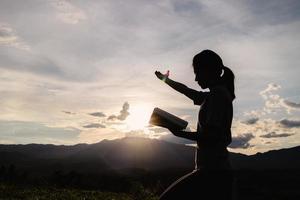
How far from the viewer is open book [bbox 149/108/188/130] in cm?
446

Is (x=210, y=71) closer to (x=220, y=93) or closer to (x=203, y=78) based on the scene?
(x=203, y=78)

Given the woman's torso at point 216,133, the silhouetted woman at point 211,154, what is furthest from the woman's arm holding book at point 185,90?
the woman's torso at point 216,133

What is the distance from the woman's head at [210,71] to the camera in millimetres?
4707

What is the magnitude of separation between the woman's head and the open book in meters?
0.54

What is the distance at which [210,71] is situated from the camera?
4730 millimetres

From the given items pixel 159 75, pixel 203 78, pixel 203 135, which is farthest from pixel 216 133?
pixel 159 75

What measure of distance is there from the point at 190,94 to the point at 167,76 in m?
0.63

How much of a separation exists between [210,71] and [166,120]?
790 mm

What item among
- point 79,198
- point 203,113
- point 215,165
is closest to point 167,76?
point 203,113

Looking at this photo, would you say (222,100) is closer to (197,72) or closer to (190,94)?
(197,72)

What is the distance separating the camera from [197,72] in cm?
476

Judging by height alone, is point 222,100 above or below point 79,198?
above

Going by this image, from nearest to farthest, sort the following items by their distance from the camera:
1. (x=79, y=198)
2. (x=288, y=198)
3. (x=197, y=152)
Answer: (x=197, y=152)
(x=79, y=198)
(x=288, y=198)

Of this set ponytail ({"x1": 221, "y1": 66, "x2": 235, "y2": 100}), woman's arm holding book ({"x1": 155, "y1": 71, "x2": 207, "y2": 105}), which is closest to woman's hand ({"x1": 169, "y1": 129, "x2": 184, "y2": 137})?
ponytail ({"x1": 221, "y1": 66, "x2": 235, "y2": 100})
